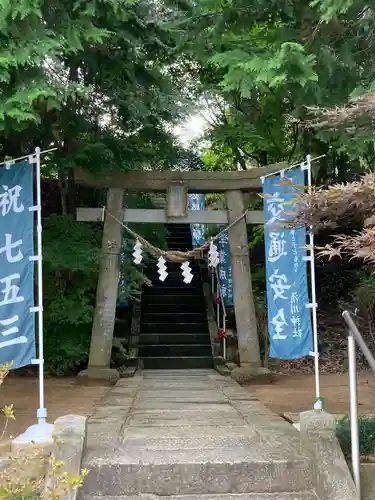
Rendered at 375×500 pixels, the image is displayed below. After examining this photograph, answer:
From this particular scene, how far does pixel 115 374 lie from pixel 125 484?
5347mm

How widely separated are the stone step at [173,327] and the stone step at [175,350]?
726 mm

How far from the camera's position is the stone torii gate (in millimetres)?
9195

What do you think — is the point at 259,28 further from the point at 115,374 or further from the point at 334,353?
the point at 334,353

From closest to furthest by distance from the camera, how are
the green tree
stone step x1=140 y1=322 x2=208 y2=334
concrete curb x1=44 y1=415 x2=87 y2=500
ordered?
concrete curb x1=44 y1=415 x2=87 y2=500 < the green tree < stone step x1=140 y1=322 x2=208 y2=334

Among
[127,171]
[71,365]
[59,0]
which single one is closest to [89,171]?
[127,171]

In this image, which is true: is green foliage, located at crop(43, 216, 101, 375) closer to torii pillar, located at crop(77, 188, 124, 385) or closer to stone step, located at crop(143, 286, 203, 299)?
torii pillar, located at crop(77, 188, 124, 385)

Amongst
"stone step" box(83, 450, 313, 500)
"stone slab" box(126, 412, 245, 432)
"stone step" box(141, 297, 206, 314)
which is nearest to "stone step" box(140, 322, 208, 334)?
"stone step" box(141, 297, 206, 314)

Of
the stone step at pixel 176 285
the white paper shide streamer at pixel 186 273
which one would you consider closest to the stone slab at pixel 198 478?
the white paper shide streamer at pixel 186 273

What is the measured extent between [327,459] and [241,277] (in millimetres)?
6061

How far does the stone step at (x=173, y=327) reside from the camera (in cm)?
1242

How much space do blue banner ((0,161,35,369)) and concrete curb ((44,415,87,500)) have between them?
119cm

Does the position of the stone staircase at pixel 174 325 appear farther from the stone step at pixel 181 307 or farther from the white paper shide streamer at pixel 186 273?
the white paper shide streamer at pixel 186 273

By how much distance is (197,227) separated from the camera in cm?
1625

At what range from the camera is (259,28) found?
6273 millimetres
